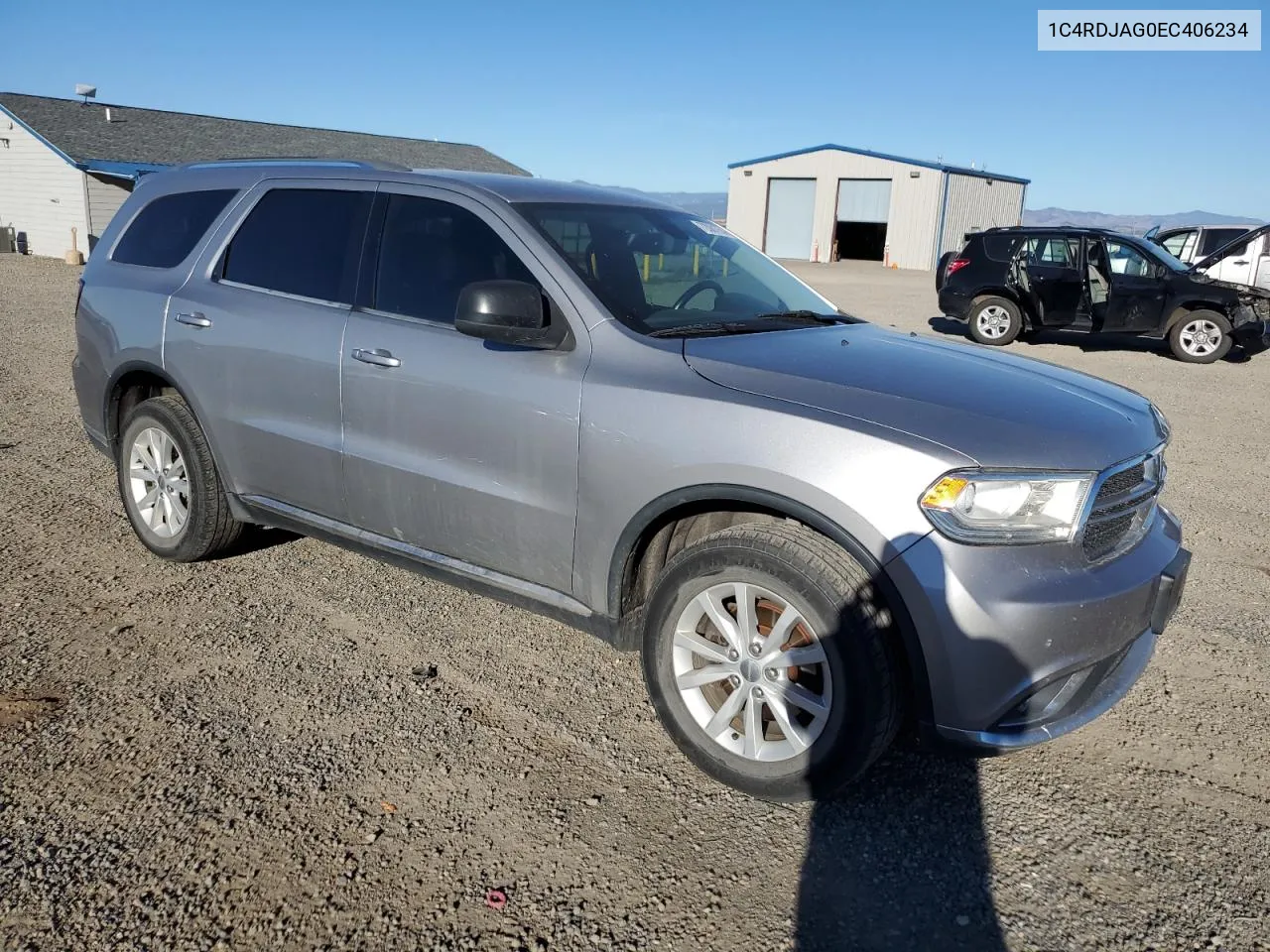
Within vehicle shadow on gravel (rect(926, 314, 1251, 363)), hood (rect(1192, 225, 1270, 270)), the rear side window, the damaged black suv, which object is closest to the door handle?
the damaged black suv

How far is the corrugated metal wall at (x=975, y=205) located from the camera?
40.3 meters

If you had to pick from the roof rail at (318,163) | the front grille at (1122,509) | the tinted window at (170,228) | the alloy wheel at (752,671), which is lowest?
the alloy wheel at (752,671)

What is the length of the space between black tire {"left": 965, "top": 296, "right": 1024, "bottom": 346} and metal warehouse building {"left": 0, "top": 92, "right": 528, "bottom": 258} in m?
19.2

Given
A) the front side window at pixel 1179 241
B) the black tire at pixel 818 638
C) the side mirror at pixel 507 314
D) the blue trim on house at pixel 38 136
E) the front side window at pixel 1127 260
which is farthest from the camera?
the blue trim on house at pixel 38 136

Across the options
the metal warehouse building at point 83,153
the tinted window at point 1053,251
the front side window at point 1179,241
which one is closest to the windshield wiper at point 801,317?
the tinted window at point 1053,251

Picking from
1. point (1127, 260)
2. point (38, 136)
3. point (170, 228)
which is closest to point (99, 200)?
point (38, 136)

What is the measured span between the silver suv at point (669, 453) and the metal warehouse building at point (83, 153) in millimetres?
24637

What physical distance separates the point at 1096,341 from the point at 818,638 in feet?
51.0

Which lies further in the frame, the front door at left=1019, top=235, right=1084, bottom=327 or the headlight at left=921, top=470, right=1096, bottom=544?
the front door at left=1019, top=235, right=1084, bottom=327

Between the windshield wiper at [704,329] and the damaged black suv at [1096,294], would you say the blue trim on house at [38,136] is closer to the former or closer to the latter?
the damaged black suv at [1096,294]

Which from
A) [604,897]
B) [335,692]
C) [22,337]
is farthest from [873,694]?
[22,337]

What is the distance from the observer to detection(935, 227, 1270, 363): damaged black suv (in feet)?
43.9

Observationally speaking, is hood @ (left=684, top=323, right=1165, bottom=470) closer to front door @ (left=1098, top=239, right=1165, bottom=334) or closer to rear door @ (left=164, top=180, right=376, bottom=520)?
rear door @ (left=164, top=180, right=376, bottom=520)

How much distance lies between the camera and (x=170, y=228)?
184 inches
